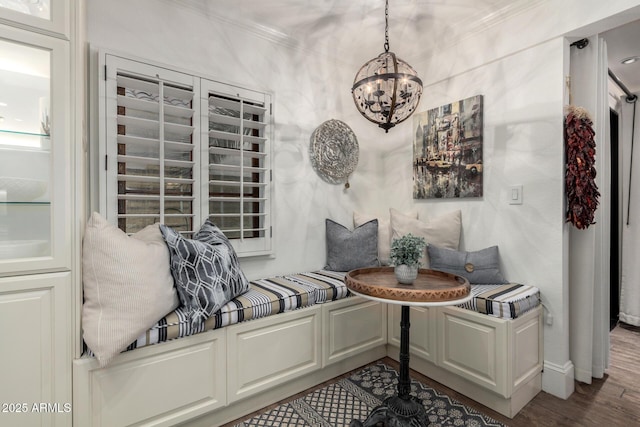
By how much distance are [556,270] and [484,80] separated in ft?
4.93

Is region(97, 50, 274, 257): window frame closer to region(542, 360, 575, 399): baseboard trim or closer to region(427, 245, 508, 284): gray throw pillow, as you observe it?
region(427, 245, 508, 284): gray throw pillow

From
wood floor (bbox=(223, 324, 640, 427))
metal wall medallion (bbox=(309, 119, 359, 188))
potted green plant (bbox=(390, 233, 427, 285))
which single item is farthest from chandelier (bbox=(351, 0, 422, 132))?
wood floor (bbox=(223, 324, 640, 427))

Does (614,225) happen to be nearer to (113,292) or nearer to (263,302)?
(263,302)

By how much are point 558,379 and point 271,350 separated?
187 centimetres

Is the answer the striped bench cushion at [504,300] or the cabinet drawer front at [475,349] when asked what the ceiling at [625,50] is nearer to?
the striped bench cushion at [504,300]

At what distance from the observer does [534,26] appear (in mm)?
2230

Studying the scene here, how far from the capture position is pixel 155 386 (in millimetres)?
1582

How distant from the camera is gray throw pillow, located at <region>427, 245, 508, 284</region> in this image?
91.0 inches

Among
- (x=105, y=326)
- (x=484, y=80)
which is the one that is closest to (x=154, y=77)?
(x=105, y=326)

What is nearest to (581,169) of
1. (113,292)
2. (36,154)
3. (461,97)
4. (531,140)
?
(531,140)

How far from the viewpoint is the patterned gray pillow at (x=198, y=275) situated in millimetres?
1641

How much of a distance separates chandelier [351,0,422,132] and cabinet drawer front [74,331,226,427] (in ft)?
5.06

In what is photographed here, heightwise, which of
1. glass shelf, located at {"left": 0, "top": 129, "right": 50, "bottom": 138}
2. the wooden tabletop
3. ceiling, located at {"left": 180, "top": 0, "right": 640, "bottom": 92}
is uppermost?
ceiling, located at {"left": 180, "top": 0, "right": 640, "bottom": 92}

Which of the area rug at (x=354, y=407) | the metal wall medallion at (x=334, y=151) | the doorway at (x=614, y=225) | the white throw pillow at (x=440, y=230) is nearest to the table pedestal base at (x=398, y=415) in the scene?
the area rug at (x=354, y=407)
